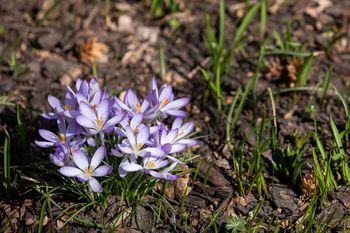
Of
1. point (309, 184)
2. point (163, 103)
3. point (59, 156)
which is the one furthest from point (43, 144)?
point (309, 184)

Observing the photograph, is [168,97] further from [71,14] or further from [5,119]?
[71,14]

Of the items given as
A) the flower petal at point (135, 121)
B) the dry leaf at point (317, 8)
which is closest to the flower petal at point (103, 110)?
the flower petal at point (135, 121)

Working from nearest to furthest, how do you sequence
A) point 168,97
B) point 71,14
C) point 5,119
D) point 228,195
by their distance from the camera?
point 168,97 < point 228,195 < point 5,119 < point 71,14

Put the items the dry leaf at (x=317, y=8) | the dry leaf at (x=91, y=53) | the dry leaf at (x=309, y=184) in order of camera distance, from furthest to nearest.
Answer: the dry leaf at (x=317, y=8)
the dry leaf at (x=91, y=53)
the dry leaf at (x=309, y=184)

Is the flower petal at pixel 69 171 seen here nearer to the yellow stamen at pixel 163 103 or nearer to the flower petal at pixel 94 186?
the flower petal at pixel 94 186

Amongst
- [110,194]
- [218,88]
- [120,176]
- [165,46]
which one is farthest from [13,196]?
[165,46]

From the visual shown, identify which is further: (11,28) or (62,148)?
(11,28)

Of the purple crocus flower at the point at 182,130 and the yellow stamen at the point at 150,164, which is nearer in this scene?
the yellow stamen at the point at 150,164

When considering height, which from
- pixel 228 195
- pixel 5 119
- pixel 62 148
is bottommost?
pixel 228 195
